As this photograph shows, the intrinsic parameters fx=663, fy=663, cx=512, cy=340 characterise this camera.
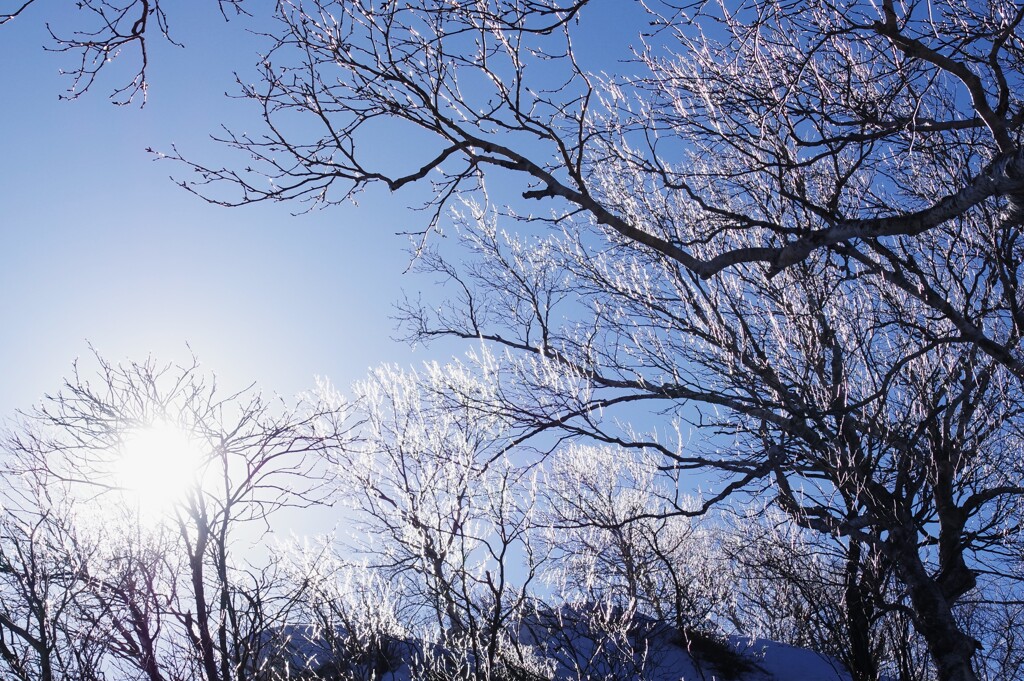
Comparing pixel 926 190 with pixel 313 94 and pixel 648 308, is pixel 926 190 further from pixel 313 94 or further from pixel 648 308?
pixel 313 94

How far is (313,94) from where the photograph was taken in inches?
160

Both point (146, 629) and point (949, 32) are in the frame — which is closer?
point (949, 32)

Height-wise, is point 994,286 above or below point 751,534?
above

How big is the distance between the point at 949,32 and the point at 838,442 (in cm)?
340

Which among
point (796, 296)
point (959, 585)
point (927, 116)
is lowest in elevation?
point (959, 585)

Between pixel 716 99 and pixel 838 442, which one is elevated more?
pixel 716 99

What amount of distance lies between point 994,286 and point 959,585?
370cm

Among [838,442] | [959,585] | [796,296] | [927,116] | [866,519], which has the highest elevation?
[927,116]

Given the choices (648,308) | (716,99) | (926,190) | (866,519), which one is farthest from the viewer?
(648,308)

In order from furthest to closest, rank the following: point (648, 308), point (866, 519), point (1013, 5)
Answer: point (648, 308), point (866, 519), point (1013, 5)

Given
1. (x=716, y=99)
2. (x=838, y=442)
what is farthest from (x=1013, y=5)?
(x=838, y=442)

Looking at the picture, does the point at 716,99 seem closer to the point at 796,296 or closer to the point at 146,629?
the point at 796,296

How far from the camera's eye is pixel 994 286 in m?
7.49

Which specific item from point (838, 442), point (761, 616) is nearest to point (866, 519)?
point (838, 442)
